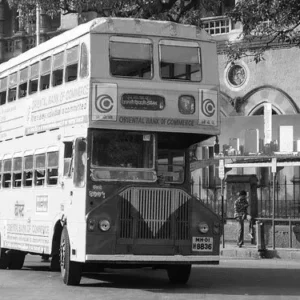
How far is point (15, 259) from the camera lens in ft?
67.9

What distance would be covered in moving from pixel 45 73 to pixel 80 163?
3027 mm

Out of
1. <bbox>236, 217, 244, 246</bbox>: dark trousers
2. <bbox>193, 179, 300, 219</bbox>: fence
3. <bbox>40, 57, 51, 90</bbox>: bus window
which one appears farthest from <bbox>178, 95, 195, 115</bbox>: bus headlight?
<bbox>193, 179, 300, 219</bbox>: fence

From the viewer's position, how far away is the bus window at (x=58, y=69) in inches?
691

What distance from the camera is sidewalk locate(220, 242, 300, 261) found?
25.3m

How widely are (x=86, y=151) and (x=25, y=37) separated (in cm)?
2510

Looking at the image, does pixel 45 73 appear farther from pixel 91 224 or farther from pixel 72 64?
pixel 91 224

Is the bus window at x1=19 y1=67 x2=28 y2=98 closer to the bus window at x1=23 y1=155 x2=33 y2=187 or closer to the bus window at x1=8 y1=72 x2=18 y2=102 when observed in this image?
the bus window at x1=8 y1=72 x2=18 y2=102

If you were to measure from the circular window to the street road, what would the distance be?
1200 centimetres

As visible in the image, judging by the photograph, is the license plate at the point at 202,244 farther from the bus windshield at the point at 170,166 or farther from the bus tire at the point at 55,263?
the bus tire at the point at 55,263

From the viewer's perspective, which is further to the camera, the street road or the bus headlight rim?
the bus headlight rim

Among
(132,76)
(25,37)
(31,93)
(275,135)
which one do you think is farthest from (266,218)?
(25,37)

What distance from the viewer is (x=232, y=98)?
33.0 m

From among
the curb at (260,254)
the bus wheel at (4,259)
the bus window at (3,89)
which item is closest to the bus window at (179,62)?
the bus window at (3,89)

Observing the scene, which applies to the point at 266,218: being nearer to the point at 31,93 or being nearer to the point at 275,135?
the point at 275,135
